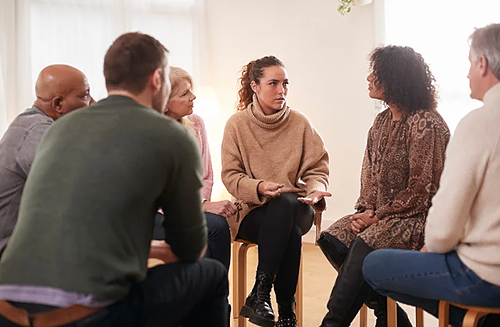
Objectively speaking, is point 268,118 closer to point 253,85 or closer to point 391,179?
point 253,85

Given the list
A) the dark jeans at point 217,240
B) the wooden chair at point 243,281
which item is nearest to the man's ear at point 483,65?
the wooden chair at point 243,281

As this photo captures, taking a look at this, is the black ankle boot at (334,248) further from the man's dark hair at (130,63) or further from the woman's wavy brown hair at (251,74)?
the man's dark hair at (130,63)

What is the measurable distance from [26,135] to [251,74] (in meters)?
1.36

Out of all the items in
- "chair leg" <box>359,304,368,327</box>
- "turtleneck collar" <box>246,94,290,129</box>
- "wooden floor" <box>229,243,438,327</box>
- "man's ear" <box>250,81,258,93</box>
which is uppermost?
"man's ear" <box>250,81,258,93</box>

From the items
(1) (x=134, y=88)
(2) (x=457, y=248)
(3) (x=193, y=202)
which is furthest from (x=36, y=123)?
(2) (x=457, y=248)

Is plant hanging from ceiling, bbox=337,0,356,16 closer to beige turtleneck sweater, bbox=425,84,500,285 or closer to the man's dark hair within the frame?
beige turtleneck sweater, bbox=425,84,500,285

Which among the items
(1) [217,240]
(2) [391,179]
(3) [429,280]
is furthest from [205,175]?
(3) [429,280]

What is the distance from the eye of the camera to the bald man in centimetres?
184

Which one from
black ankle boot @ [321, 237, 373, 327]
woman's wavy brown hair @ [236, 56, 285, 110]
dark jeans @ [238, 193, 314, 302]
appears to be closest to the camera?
black ankle boot @ [321, 237, 373, 327]

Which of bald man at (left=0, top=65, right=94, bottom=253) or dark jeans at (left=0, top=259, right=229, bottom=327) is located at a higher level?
bald man at (left=0, top=65, right=94, bottom=253)

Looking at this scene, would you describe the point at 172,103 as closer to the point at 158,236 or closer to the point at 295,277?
the point at 158,236

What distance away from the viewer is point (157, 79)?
5.09 feet

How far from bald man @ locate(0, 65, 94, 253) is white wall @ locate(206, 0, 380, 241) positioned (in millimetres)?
2742

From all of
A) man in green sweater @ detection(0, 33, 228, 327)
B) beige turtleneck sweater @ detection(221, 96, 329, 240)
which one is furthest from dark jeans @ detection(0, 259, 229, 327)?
beige turtleneck sweater @ detection(221, 96, 329, 240)
